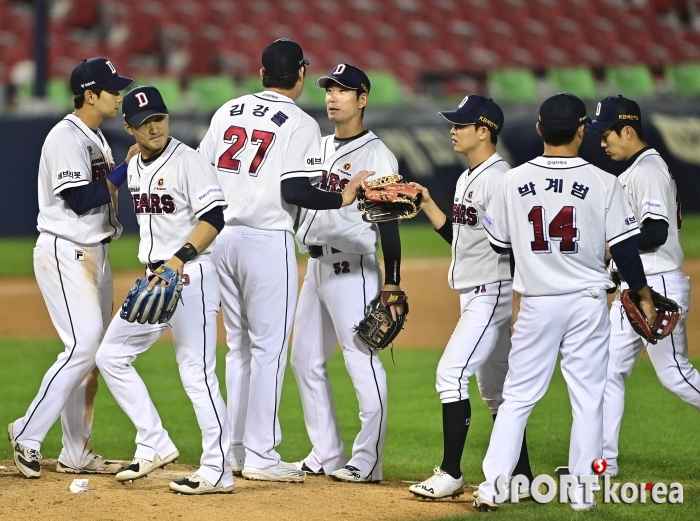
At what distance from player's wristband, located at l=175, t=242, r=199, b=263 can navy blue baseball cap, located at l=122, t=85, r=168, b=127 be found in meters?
0.60

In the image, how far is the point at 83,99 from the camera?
5203 mm

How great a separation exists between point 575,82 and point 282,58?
1521 cm

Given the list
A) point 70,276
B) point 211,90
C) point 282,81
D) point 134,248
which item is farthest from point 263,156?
point 211,90

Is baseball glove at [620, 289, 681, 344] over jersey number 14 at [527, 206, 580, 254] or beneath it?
beneath

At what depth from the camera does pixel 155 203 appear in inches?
185

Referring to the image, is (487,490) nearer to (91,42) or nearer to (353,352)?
(353,352)

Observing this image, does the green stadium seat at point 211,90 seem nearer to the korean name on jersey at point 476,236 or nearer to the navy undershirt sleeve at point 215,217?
the korean name on jersey at point 476,236

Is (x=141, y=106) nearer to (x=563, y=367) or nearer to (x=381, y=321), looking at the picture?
(x=381, y=321)

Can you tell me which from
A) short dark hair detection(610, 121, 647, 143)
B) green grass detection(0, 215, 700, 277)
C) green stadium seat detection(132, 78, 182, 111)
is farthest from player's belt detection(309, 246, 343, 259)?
green stadium seat detection(132, 78, 182, 111)

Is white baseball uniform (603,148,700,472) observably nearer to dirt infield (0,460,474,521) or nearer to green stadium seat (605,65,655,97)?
dirt infield (0,460,474,521)

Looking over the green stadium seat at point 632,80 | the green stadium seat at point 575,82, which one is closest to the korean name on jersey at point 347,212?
the green stadium seat at point 575,82

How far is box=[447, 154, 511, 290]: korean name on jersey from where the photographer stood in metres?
4.86

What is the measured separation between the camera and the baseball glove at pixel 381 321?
4910mm

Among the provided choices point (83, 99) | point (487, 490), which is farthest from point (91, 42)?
point (487, 490)
